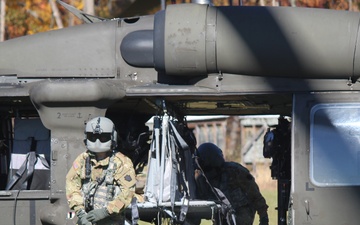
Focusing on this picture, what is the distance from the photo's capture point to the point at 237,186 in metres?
10.8

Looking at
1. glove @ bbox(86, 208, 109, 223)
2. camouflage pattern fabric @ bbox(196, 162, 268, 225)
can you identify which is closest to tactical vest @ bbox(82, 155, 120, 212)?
glove @ bbox(86, 208, 109, 223)

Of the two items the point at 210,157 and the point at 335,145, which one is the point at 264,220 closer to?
the point at 210,157

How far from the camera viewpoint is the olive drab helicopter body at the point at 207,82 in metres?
Result: 8.23

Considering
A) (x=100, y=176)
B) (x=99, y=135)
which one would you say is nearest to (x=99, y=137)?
(x=99, y=135)

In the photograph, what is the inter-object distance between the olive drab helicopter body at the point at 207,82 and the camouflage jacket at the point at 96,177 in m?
0.33

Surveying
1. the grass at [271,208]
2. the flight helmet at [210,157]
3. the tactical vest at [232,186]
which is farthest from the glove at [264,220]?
the grass at [271,208]

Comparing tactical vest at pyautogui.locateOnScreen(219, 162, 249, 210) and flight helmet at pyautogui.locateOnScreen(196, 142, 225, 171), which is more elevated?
flight helmet at pyautogui.locateOnScreen(196, 142, 225, 171)

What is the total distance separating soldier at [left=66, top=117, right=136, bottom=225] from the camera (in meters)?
7.90

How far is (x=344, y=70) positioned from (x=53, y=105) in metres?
2.69

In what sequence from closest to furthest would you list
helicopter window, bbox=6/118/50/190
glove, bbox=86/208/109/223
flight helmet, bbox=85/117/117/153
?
glove, bbox=86/208/109/223
flight helmet, bbox=85/117/117/153
helicopter window, bbox=6/118/50/190

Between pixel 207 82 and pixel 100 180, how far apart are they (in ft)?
4.49

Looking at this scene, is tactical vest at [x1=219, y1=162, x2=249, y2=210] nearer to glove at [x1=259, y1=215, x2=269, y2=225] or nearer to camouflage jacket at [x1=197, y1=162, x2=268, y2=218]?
camouflage jacket at [x1=197, y1=162, x2=268, y2=218]

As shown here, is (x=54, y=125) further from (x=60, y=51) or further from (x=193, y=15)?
(x=193, y=15)

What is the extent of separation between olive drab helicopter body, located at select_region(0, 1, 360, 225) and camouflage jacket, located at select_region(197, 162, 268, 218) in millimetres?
1805
